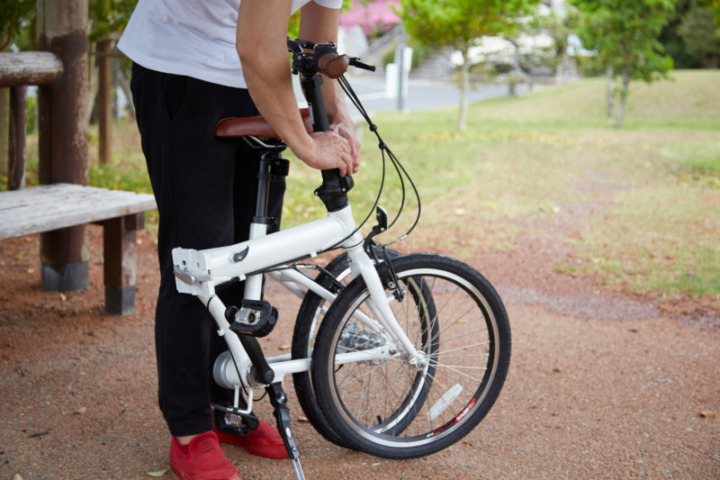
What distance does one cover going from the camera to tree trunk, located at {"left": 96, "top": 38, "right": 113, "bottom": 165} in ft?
26.3

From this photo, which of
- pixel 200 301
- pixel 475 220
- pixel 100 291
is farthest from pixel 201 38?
pixel 475 220

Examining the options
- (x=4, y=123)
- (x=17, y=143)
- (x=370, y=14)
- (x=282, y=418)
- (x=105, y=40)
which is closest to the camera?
(x=282, y=418)

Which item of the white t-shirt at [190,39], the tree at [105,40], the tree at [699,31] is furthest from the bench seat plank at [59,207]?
the tree at [699,31]

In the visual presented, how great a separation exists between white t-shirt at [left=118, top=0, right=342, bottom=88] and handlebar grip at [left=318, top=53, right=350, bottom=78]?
0.32m

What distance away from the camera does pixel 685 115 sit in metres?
18.1

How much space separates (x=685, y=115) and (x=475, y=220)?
511 inches

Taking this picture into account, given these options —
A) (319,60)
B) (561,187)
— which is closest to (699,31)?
(561,187)

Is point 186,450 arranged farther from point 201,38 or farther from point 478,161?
point 478,161

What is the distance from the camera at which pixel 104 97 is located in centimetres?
841

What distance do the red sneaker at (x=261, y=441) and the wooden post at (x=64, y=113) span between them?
6.97ft

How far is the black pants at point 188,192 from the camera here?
239cm

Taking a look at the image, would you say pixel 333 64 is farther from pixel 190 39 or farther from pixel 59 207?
pixel 59 207

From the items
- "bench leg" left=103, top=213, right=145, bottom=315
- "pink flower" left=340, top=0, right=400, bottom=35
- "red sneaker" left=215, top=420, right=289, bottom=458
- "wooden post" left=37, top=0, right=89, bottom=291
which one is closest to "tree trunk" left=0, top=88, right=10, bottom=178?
"wooden post" left=37, top=0, right=89, bottom=291

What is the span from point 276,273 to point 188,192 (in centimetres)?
45
